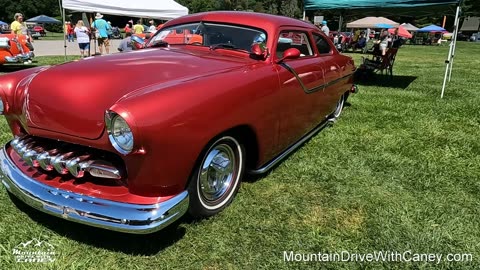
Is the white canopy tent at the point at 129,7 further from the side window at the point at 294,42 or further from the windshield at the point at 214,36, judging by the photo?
the side window at the point at 294,42

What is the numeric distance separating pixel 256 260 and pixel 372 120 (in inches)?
158

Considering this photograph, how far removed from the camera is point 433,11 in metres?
9.74

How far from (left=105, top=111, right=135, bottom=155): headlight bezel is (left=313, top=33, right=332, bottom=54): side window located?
9.85 feet

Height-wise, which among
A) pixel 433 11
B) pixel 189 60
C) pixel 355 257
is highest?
pixel 433 11

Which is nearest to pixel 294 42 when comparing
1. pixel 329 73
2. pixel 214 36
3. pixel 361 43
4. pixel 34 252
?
pixel 329 73

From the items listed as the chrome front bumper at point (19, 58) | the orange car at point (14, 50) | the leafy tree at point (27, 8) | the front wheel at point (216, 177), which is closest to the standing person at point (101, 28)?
the orange car at point (14, 50)

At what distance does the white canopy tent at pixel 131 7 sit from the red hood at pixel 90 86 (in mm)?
9111

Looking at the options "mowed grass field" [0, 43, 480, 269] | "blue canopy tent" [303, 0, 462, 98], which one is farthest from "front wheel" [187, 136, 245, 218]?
"blue canopy tent" [303, 0, 462, 98]

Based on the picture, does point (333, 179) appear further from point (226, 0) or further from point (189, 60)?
point (226, 0)

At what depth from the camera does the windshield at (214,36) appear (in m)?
3.41

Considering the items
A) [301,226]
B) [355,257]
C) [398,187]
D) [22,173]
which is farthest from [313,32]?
[22,173]

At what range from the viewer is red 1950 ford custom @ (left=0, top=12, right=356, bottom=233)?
2.10m

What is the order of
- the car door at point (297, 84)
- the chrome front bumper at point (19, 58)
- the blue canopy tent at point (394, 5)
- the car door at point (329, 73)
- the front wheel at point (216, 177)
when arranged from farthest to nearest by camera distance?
the chrome front bumper at point (19, 58)
the blue canopy tent at point (394, 5)
the car door at point (329, 73)
the car door at point (297, 84)
the front wheel at point (216, 177)

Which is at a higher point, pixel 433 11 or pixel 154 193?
pixel 433 11
